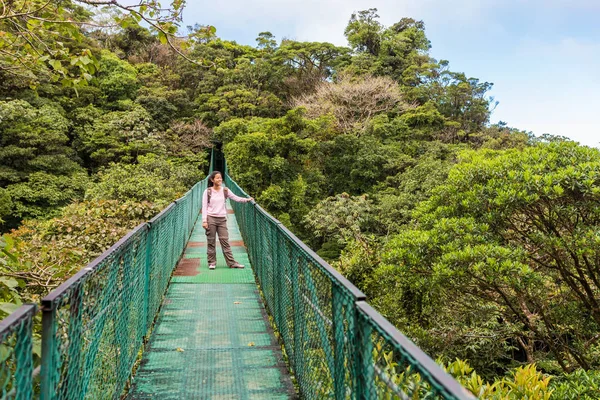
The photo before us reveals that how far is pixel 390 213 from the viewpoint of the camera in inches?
655

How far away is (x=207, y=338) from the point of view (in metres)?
3.60

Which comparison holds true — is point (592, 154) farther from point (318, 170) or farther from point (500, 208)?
point (318, 170)

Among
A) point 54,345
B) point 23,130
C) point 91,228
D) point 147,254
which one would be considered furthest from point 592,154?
point 23,130

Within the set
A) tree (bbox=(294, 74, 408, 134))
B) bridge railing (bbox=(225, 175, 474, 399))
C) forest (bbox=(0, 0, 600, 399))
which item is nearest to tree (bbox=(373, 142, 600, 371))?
forest (bbox=(0, 0, 600, 399))

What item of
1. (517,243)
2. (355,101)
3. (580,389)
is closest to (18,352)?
(580,389)

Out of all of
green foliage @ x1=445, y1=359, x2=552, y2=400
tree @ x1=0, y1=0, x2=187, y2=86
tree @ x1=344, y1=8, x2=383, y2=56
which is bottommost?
green foliage @ x1=445, y1=359, x2=552, y2=400

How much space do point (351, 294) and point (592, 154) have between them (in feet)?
19.2

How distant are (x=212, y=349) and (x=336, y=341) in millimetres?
1815

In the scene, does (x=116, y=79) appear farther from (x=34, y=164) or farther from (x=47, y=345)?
(x=47, y=345)

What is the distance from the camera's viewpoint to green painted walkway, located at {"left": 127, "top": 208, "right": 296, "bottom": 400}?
8.91 feet

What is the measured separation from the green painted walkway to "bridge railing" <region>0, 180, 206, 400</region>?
0.67ft

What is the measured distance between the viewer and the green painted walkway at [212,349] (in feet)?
8.91

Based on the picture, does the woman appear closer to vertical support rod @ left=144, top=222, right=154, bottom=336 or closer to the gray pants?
the gray pants

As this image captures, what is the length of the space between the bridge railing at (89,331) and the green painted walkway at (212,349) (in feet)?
0.67
